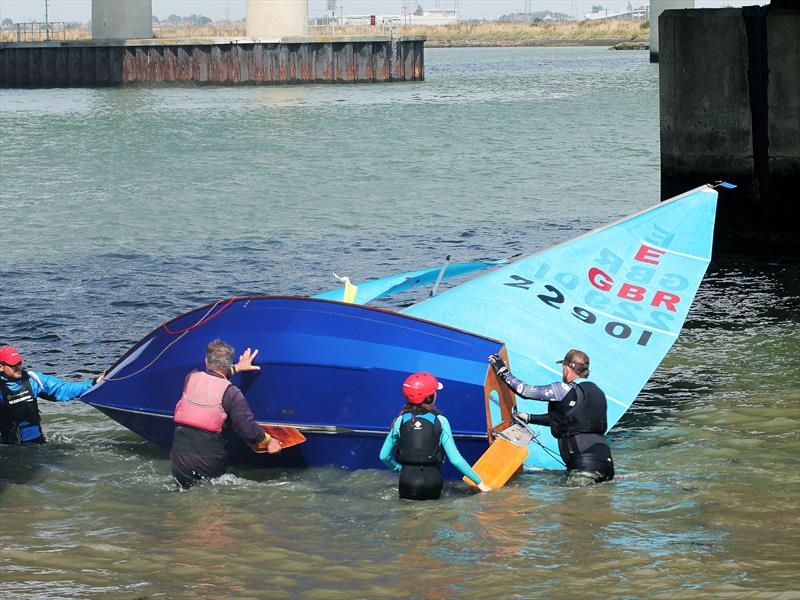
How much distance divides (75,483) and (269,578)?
3.51 meters

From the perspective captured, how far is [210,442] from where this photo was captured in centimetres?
1119

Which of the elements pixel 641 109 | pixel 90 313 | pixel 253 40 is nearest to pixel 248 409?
pixel 90 313

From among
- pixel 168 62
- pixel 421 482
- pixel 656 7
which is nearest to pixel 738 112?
pixel 421 482

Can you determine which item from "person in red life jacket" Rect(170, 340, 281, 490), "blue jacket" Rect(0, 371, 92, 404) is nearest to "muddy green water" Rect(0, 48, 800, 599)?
"person in red life jacket" Rect(170, 340, 281, 490)

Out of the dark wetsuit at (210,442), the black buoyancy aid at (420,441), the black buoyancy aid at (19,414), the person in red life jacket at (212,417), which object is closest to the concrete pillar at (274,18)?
the black buoyancy aid at (19,414)

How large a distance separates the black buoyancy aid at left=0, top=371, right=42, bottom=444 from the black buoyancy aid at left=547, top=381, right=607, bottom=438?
209 inches

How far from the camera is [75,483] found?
12.1 m

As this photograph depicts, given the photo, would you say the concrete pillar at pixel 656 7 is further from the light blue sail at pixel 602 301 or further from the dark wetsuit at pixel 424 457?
the dark wetsuit at pixel 424 457

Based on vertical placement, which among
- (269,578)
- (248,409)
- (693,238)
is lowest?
(269,578)

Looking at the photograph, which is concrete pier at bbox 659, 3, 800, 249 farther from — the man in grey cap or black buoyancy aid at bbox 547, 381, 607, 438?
black buoyancy aid at bbox 547, 381, 607, 438

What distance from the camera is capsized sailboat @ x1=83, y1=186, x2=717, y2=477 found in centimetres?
1120

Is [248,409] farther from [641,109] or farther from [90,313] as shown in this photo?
[641,109]

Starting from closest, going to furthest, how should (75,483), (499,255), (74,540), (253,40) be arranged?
(74,540) → (75,483) → (499,255) → (253,40)

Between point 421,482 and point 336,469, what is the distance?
1347mm
